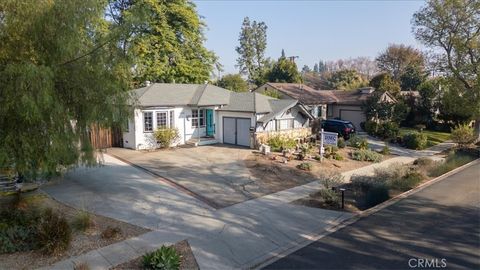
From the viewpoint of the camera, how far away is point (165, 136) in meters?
23.8

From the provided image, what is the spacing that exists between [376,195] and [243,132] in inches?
481

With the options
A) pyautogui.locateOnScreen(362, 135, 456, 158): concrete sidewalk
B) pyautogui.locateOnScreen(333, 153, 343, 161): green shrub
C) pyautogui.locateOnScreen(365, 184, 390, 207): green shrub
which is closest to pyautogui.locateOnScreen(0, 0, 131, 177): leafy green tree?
pyautogui.locateOnScreen(365, 184, 390, 207): green shrub

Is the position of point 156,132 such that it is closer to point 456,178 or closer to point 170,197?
point 170,197

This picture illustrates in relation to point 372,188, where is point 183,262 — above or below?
below

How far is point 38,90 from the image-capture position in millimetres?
7125

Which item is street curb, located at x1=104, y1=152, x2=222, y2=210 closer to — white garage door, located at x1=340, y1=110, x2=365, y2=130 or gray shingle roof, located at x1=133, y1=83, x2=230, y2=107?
gray shingle roof, located at x1=133, y1=83, x2=230, y2=107

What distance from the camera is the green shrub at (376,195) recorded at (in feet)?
45.8

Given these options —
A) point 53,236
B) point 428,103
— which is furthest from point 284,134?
point 428,103

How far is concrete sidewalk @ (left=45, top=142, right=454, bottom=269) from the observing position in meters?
8.84

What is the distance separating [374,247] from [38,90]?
899 centimetres

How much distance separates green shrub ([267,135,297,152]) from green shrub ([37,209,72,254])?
16.4 m

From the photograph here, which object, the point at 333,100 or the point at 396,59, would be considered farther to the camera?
the point at 396,59

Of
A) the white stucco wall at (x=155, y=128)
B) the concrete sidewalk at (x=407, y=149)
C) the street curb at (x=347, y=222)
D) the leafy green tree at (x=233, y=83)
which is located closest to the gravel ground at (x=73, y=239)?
the street curb at (x=347, y=222)

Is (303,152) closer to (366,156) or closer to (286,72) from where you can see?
(366,156)
